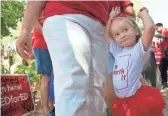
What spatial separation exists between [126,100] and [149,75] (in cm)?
195

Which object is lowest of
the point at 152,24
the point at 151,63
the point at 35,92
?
the point at 35,92

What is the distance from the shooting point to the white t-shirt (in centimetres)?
246


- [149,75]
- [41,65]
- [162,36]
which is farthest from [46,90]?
[162,36]

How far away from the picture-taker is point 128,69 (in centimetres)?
250

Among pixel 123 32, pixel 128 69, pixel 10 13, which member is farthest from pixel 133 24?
pixel 10 13

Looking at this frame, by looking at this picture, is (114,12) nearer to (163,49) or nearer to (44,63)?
(44,63)

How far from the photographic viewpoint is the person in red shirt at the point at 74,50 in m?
1.71

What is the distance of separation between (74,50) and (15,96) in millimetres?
2334


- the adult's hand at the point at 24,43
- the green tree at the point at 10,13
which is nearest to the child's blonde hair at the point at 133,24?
the adult's hand at the point at 24,43

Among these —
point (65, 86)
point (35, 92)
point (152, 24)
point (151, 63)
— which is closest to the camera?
point (65, 86)

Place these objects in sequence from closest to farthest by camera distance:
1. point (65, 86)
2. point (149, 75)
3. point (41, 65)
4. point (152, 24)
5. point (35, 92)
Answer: point (65, 86)
point (152, 24)
point (41, 65)
point (149, 75)
point (35, 92)

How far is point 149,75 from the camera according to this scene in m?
4.43

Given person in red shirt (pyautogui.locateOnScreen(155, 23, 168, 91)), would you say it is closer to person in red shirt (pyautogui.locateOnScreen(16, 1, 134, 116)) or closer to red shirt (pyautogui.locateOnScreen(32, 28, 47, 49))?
red shirt (pyautogui.locateOnScreen(32, 28, 47, 49))

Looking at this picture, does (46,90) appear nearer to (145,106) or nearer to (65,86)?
(145,106)
